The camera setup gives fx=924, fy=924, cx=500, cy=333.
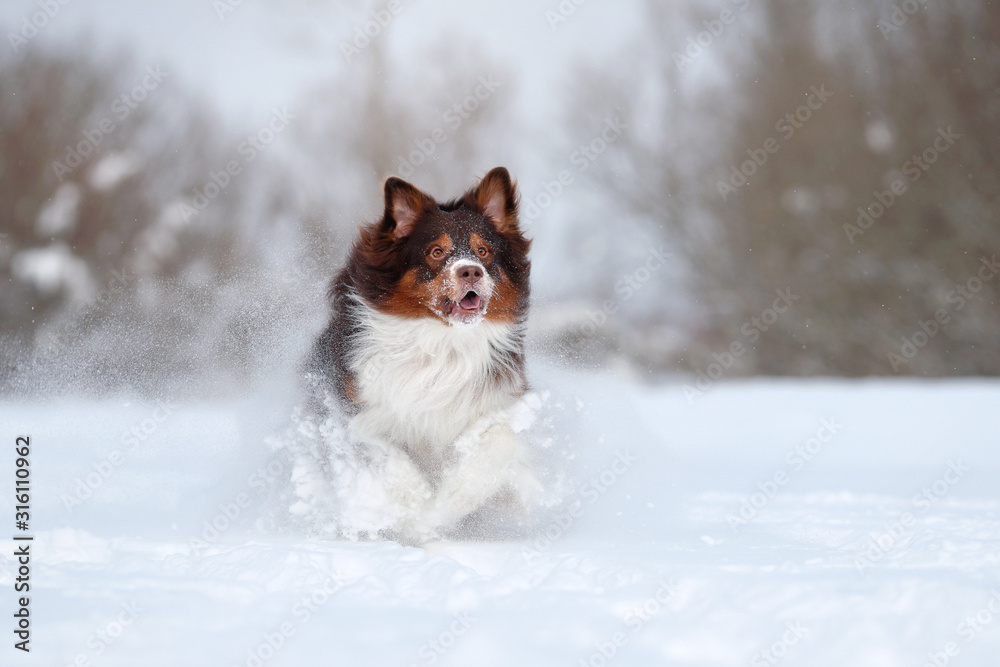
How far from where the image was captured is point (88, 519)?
5117 mm

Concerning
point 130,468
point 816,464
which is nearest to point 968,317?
point 816,464

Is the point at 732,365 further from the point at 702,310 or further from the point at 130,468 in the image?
the point at 130,468

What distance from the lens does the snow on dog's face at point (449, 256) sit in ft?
17.0

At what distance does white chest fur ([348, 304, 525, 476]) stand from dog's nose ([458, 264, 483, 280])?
42cm

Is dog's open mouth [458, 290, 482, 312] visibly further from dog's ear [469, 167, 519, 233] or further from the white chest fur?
dog's ear [469, 167, 519, 233]

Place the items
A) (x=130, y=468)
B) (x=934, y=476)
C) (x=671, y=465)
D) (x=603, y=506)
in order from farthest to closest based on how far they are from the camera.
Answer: (x=671, y=465) → (x=934, y=476) → (x=130, y=468) → (x=603, y=506)

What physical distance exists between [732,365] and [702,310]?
1.68m
